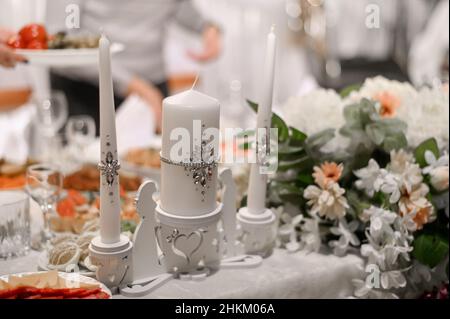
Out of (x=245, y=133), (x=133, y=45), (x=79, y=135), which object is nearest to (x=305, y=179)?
(x=245, y=133)

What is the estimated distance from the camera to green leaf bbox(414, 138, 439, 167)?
3.60ft

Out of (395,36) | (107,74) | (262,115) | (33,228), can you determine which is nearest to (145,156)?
(33,228)

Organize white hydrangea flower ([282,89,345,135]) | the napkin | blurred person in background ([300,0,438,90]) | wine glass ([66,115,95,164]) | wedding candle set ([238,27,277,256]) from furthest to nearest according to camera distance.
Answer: blurred person in background ([300,0,438,90])
the napkin
wine glass ([66,115,95,164])
white hydrangea flower ([282,89,345,135])
wedding candle set ([238,27,277,256])

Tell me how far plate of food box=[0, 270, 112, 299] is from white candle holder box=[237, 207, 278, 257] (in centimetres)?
30

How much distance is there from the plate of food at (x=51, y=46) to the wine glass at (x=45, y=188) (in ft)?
0.72

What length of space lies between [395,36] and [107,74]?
350 cm

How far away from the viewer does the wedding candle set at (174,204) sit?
858mm

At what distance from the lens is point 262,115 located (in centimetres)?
99

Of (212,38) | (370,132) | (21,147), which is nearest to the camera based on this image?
(370,132)

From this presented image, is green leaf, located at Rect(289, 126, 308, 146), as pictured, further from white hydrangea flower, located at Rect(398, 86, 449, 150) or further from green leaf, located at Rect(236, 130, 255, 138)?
white hydrangea flower, located at Rect(398, 86, 449, 150)

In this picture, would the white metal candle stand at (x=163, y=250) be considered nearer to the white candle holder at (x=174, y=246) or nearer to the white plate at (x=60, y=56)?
the white candle holder at (x=174, y=246)

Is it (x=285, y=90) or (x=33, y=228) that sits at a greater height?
(x=285, y=90)

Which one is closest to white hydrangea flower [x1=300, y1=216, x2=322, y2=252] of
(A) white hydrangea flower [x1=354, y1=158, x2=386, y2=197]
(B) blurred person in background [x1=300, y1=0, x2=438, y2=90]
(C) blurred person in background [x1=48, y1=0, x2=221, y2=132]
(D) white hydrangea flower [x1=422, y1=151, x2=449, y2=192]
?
(A) white hydrangea flower [x1=354, y1=158, x2=386, y2=197]
